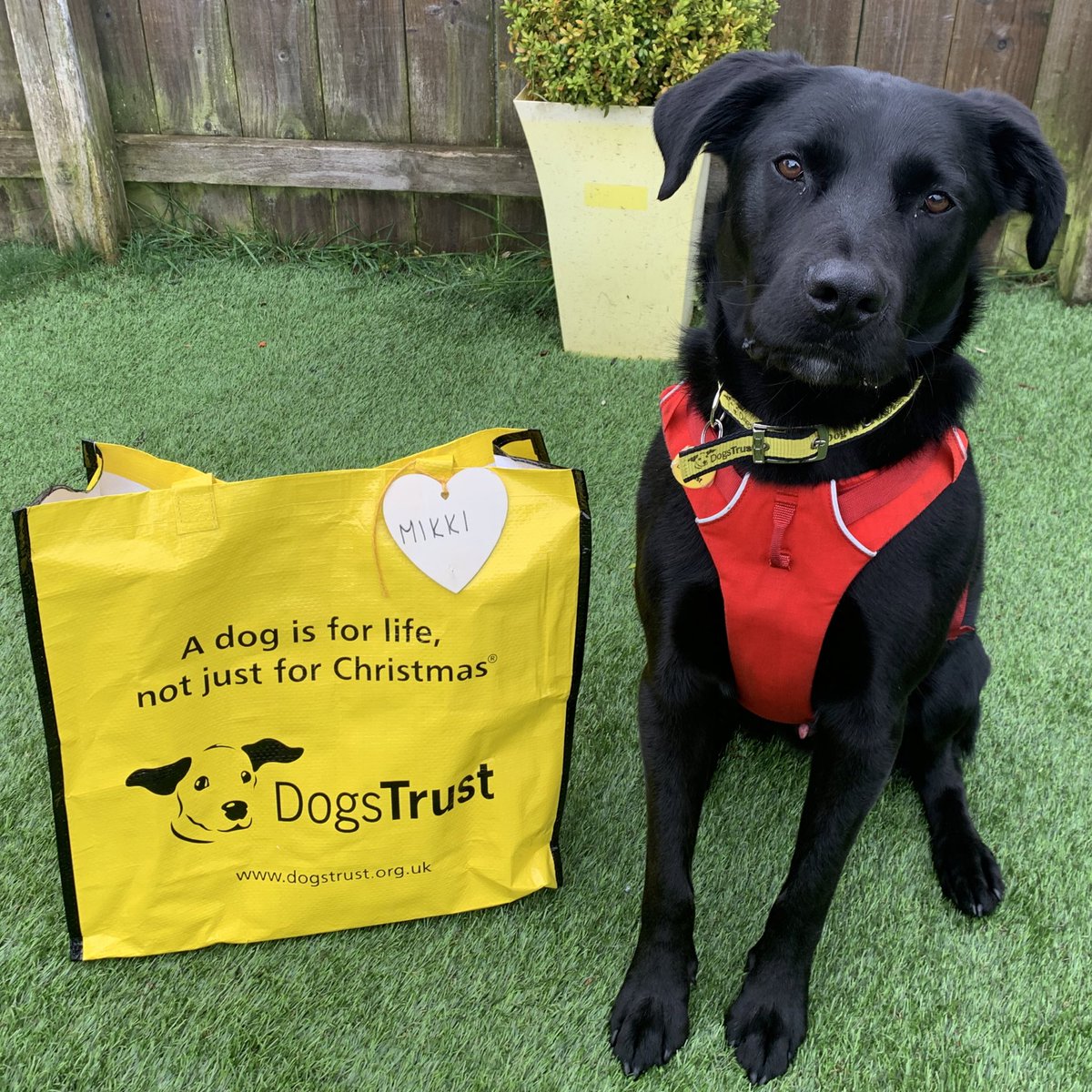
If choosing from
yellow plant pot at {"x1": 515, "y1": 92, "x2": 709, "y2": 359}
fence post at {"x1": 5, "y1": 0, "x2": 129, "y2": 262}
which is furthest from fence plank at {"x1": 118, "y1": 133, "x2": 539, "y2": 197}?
yellow plant pot at {"x1": 515, "y1": 92, "x2": 709, "y2": 359}

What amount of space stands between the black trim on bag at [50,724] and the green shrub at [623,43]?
2067 mm

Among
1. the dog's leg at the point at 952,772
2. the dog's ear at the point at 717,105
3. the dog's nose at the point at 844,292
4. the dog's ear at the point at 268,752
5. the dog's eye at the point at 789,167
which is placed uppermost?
the dog's ear at the point at 717,105

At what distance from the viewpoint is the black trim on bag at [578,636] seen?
1354mm

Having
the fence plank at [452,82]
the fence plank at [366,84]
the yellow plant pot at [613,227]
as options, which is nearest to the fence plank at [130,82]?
the fence plank at [366,84]

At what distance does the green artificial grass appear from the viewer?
1315 millimetres

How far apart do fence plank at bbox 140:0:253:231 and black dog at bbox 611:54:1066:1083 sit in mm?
2747

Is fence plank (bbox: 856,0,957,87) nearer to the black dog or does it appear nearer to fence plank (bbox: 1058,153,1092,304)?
fence plank (bbox: 1058,153,1092,304)

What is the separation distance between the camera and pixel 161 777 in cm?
132

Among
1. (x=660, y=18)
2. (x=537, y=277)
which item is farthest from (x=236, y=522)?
(x=537, y=277)

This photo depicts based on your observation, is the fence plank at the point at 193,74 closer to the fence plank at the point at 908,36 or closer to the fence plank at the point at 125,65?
the fence plank at the point at 125,65

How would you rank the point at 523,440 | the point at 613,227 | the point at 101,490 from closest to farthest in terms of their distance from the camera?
the point at 101,490
the point at 523,440
the point at 613,227

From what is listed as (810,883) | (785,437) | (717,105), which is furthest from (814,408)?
(810,883)

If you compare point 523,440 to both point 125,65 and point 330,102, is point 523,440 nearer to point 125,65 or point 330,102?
point 330,102

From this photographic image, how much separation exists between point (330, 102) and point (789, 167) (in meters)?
2.77
